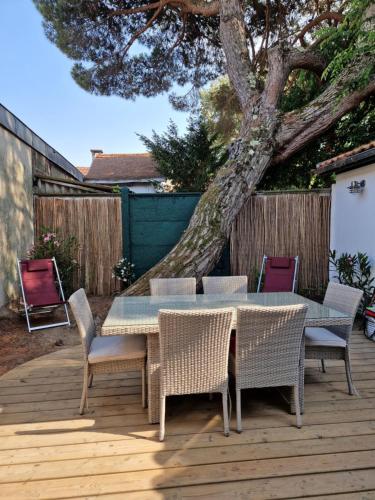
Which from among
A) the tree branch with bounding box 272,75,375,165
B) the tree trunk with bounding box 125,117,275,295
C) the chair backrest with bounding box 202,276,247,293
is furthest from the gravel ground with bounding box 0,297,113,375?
the tree branch with bounding box 272,75,375,165

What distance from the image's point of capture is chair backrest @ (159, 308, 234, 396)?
1.91m

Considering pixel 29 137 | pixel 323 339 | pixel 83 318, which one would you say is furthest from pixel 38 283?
pixel 323 339

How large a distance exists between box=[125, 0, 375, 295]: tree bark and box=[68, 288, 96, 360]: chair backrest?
2096 mm

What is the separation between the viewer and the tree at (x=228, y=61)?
5098 millimetres

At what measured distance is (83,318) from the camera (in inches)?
93.7

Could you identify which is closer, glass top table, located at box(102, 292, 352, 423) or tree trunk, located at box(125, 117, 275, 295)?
glass top table, located at box(102, 292, 352, 423)

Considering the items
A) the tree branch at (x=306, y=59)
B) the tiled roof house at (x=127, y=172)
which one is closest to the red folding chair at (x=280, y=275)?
the tree branch at (x=306, y=59)

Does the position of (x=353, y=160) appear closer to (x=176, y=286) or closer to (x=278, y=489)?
(x=176, y=286)

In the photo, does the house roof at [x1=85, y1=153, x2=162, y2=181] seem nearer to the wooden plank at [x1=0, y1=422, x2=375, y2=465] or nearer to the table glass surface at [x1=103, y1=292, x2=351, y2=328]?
the table glass surface at [x1=103, y1=292, x2=351, y2=328]

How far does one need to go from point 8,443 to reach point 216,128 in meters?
9.19

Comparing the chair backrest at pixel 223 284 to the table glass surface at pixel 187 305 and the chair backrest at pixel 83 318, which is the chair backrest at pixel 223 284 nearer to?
the table glass surface at pixel 187 305

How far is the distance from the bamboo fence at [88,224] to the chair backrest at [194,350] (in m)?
3.79

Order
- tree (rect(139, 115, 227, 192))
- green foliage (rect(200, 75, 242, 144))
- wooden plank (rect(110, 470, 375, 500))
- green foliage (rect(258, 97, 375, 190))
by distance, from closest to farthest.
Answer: wooden plank (rect(110, 470, 375, 500)) → green foliage (rect(258, 97, 375, 190)) → green foliage (rect(200, 75, 242, 144)) → tree (rect(139, 115, 227, 192))

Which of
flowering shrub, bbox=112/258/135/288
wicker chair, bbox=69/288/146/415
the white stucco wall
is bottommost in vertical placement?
wicker chair, bbox=69/288/146/415
